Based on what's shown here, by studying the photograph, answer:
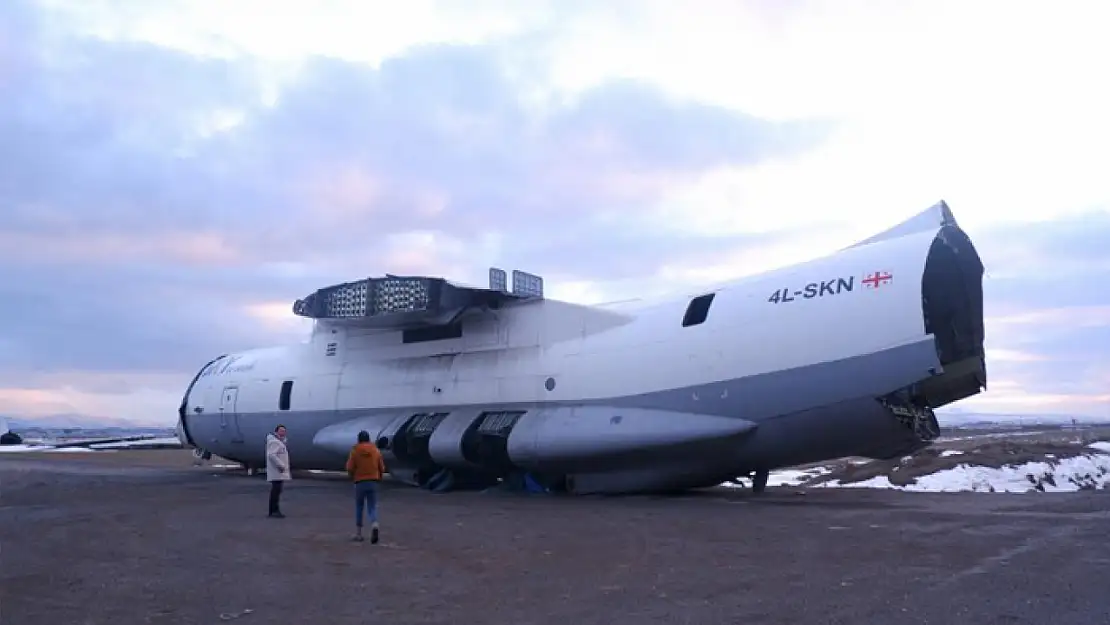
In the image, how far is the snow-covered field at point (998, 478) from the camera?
2234cm

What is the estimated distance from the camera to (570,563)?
9.46 m

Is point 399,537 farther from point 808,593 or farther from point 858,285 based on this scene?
point 858,285

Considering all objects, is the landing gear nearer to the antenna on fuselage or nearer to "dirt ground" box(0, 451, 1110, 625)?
"dirt ground" box(0, 451, 1110, 625)

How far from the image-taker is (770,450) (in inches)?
620

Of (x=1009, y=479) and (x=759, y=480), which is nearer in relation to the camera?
(x=759, y=480)

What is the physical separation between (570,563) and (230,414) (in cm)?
1909

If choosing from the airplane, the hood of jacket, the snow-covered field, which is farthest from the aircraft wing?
the hood of jacket

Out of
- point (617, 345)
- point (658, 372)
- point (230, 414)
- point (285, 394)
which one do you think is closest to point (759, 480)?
point (658, 372)

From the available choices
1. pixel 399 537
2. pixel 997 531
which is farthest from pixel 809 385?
pixel 399 537

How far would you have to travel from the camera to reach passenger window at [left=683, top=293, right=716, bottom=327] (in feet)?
55.2

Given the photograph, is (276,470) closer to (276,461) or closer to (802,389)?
(276,461)

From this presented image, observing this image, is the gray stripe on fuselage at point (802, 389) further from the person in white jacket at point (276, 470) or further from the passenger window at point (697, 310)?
the person in white jacket at point (276, 470)

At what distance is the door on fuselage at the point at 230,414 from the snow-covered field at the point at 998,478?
1492 centimetres

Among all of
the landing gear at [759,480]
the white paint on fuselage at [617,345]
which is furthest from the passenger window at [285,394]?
the landing gear at [759,480]
